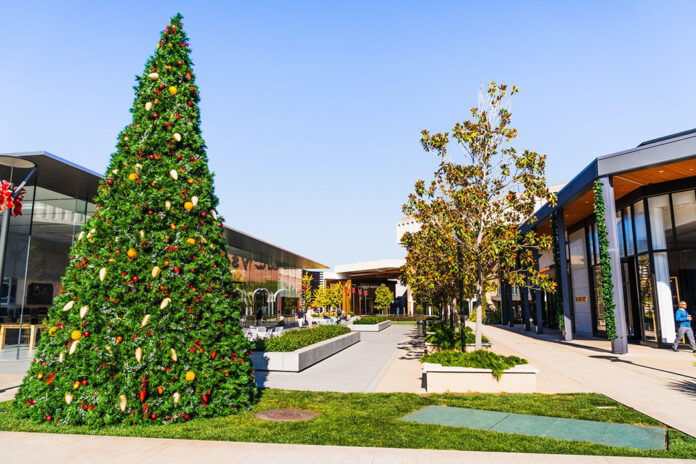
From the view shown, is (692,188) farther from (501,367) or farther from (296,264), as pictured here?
(296,264)

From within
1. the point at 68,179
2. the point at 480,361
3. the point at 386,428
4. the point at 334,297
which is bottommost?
the point at 386,428

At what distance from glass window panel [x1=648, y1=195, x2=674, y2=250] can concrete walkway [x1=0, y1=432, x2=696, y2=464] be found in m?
16.5

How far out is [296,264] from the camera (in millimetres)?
36562

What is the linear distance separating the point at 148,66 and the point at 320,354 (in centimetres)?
1034

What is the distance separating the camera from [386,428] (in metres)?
6.55

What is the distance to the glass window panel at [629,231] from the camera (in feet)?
66.4

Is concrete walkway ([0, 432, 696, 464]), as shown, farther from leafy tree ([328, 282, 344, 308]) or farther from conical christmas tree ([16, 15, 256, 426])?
leafy tree ([328, 282, 344, 308])

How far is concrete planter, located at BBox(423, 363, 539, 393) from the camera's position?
9.51 meters

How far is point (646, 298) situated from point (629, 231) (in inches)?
120

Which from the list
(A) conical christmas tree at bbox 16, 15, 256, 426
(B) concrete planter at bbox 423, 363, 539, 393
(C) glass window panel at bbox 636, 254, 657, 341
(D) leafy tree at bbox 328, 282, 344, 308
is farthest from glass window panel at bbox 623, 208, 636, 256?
(D) leafy tree at bbox 328, 282, 344, 308

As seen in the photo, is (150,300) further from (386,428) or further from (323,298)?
(323,298)

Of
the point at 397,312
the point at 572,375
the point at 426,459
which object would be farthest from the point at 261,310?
the point at 397,312

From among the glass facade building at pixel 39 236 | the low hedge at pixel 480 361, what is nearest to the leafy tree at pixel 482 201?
the low hedge at pixel 480 361

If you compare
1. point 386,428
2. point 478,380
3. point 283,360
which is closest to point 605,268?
point 478,380
